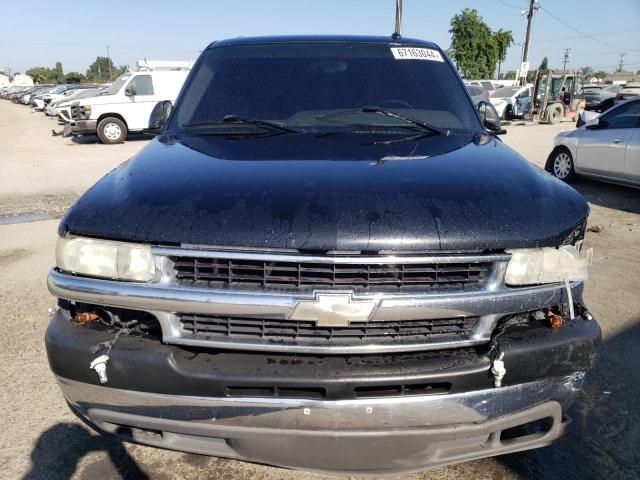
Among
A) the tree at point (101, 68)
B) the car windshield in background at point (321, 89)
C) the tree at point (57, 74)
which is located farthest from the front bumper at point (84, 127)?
the tree at point (101, 68)

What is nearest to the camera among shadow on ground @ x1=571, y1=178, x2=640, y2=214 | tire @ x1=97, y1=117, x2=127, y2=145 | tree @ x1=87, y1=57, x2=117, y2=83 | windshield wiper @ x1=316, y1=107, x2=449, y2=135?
windshield wiper @ x1=316, y1=107, x2=449, y2=135

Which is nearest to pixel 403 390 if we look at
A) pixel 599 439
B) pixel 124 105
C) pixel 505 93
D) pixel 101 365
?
pixel 101 365

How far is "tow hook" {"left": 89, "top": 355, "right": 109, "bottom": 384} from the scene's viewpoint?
6.10ft

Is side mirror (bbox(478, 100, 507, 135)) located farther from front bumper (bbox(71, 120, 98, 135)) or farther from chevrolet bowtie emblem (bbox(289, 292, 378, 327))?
front bumper (bbox(71, 120, 98, 135))

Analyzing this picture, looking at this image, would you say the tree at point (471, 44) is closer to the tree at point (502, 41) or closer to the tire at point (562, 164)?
the tree at point (502, 41)

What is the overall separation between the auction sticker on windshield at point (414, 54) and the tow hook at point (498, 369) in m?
2.24

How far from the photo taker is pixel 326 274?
179 cm

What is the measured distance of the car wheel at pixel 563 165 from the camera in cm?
938

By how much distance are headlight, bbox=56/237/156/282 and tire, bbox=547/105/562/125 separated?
88.3ft

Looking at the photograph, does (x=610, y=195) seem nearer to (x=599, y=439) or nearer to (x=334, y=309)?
(x=599, y=439)

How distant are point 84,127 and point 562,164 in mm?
13555

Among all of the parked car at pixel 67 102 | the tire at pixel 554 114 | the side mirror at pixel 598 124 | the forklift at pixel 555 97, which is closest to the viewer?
the side mirror at pixel 598 124

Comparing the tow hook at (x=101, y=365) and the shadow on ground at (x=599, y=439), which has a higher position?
the tow hook at (x=101, y=365)

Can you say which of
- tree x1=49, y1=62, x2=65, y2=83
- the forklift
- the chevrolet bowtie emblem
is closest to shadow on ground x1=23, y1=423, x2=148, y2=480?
the chevrolet bowtie emblem
